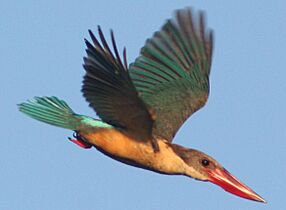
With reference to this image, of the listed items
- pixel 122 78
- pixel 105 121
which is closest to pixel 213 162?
pixel 105 121

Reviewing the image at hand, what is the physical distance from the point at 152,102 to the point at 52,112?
4.29 feet

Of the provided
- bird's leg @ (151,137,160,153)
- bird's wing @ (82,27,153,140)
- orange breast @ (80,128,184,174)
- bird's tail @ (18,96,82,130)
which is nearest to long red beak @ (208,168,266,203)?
orange breast @ (80,128,184,174)

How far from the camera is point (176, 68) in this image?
1044cm

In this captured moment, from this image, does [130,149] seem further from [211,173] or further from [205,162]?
[211,173]

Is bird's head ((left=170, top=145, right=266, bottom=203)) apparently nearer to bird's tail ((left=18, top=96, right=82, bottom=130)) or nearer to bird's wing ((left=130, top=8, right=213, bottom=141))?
bird's wing ((left=130, top=8, right=213, bottom=141))

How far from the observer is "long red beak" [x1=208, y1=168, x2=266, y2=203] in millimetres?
9422

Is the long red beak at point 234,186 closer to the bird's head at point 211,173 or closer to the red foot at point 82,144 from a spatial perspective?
the bird's head at point 211,173

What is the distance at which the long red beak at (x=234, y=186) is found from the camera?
942 centimetres

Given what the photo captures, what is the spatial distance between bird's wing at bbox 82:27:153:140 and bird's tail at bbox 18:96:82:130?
64 centimetres

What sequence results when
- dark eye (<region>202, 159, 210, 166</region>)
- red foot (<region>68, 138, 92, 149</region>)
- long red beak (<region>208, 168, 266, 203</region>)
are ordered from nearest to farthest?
1. red foot (<region>68, 138, 92, 149</region>)
2. dark eye (<region>202, 159, 210, 166</region>)
3. long red beak (<region>208, 168, 266, 203</region>)

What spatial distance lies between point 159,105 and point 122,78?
7.91ft

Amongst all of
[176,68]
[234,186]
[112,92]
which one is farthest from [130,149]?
[176,68]

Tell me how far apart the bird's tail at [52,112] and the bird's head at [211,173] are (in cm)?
113

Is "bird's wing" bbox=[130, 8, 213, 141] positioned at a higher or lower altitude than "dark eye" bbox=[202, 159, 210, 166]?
higher
